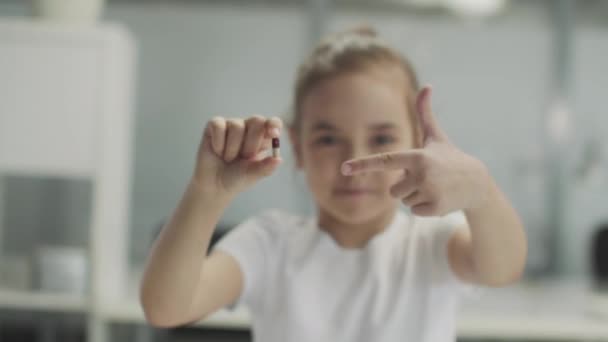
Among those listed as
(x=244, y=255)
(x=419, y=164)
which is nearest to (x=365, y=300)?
(x=244, y=255)

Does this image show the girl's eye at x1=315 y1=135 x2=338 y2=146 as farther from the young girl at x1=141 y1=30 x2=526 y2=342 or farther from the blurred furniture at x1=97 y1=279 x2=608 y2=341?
the blurred furniture at x1=97 y1=279 x2=608 y2=341

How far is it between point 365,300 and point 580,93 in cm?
163

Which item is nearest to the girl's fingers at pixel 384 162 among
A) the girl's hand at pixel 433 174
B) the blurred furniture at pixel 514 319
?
the girl's hand at pixel 433 174

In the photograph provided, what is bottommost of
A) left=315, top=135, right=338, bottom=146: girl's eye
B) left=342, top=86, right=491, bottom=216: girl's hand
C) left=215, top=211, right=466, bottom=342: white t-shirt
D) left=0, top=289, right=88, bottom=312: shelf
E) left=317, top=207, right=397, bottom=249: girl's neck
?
left=0, top=289, right=88, bottom=312: shelf

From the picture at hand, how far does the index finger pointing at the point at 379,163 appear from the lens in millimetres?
421

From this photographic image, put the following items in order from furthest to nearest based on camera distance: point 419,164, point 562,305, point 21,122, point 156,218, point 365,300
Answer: point 156,218 → point 562,305 → point 21,122 → point 365,300 → point 419,164

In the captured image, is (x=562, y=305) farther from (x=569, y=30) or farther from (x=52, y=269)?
(x=52, y=269)

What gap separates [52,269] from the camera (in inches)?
56.9

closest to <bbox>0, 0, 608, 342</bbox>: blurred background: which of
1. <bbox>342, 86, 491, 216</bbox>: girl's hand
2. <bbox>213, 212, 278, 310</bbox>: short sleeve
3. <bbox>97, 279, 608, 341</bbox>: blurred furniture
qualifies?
<bbox>97, 279, 608, 341</bbox>: blurred furniture

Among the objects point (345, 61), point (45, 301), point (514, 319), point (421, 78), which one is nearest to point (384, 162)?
point (345, 61)

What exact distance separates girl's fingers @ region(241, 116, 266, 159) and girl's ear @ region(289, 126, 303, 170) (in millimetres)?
203

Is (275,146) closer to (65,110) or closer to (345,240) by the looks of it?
(345,240)

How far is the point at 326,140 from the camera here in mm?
600

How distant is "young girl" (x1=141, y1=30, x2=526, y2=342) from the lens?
1.69 ft
